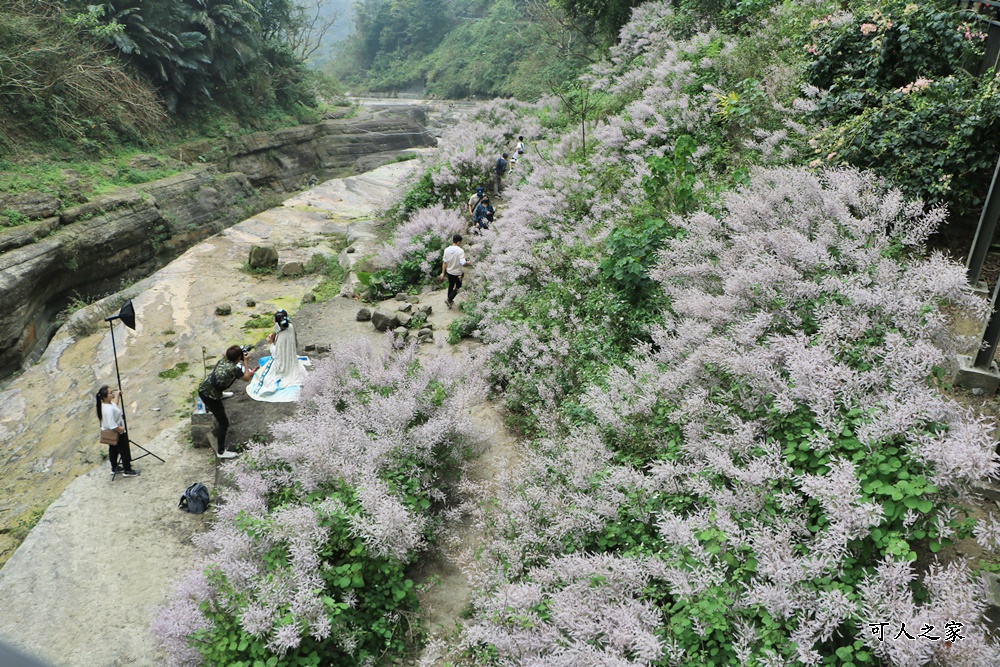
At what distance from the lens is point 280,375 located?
763 centimetres

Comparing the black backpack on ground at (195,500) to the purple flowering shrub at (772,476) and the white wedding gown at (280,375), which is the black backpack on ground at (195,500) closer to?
the white wedding gown at (280,375)

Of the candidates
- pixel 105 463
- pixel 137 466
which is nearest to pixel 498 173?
pixel 137 466

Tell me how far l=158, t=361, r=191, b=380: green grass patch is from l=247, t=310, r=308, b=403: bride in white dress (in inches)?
99.2

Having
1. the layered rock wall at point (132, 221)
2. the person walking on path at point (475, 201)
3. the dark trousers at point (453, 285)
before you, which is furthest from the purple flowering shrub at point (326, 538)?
the layered rock wall at point (132, 221)

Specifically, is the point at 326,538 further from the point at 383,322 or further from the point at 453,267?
the point at 453,267

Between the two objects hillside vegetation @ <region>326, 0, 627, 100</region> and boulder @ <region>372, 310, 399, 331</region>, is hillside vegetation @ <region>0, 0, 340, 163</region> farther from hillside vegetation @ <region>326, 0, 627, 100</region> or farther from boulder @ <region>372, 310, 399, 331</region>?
boulder @ <region>372, 310, 399, 331</region>

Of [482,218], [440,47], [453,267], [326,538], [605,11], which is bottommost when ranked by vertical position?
[326,538]

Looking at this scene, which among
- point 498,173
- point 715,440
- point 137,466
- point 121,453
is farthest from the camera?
point 498,173

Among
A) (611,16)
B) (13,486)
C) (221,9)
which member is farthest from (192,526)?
(221,9)

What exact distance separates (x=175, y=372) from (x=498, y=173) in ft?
28.4

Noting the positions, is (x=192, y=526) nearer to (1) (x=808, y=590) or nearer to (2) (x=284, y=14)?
(1) (x=808, y=590)

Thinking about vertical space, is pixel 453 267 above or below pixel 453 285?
above

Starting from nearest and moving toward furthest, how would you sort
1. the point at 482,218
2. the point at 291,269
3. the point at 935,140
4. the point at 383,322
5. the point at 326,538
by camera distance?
the point at 326,538 → the point at 935,140 → the point at 383,322 → the point at 482,218 → the point at 291,269

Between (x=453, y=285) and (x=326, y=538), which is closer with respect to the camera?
(x=326, y=538)
